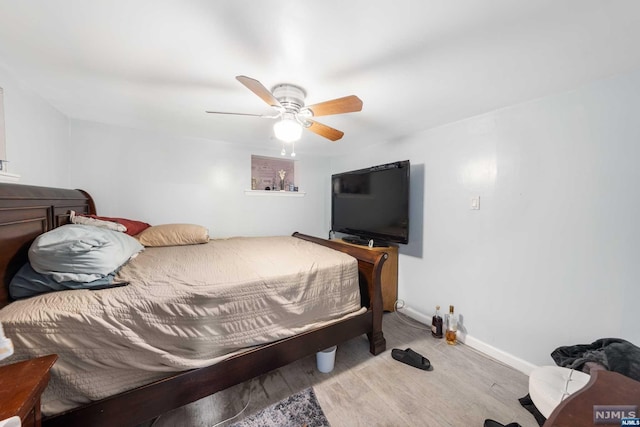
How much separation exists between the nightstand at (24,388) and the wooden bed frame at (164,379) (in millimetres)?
303

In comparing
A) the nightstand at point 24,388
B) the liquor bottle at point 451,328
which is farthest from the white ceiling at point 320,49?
the liquor bottle at point 451,328

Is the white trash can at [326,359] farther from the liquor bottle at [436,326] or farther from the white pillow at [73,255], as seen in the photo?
the white pillow at [73,255]

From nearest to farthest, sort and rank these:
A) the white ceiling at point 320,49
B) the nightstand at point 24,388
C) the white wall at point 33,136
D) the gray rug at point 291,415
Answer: the nightstand at point 24,388 < the white ceiling at point 320,49 < the gray rug at point 291,415 < the white wall at point 33,136

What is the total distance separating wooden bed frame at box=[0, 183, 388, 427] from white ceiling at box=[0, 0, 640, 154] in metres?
0.81

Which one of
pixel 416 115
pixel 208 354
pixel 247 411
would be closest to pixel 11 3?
pixel 208 354

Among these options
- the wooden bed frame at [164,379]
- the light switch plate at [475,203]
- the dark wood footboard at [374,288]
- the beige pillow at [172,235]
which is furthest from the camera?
the beige pillow at [172,235]

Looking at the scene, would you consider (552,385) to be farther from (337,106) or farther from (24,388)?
(24,388)

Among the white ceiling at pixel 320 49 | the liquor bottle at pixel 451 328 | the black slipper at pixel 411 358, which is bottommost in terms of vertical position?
the black slipper at pixel 411 358

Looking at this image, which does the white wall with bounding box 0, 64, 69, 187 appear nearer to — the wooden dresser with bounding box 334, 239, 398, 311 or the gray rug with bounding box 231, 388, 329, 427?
the gray rug with bounding box 231, 388, 329, 427

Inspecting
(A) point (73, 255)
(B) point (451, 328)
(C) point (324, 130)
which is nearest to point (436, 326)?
(B) point (451, 328)

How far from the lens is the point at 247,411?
53.6 inches

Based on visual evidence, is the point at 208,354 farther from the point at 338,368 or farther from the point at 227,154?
the point at 227,154

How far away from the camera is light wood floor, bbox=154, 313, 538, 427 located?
1.32m

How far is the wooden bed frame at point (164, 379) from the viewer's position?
1046 mm
